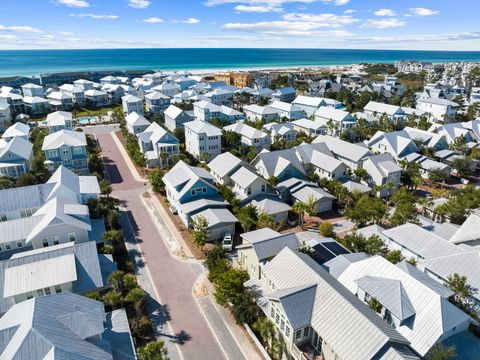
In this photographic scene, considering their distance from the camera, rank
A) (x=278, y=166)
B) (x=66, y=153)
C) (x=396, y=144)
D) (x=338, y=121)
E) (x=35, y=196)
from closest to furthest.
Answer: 1. (x=35, y=196)
2. (x=278, y=166)
3. (x=66, y=153)
4. (x=396, y=144)
5. (x=338, y=121)

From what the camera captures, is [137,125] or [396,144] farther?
[137,125]

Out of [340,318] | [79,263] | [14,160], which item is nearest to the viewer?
[340,318]

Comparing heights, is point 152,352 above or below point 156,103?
below

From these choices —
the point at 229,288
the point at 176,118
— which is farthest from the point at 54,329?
the point at 176,118

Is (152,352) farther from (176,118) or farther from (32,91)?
(32,91)

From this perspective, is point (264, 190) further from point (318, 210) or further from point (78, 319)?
point (78, 319)

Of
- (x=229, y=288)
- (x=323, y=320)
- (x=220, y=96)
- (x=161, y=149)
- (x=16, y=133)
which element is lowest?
(x=229, y=288)

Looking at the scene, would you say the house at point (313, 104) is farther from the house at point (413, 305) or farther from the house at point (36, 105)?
the house at point (36, 105)
